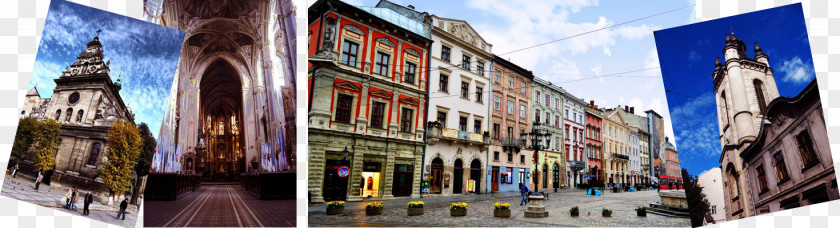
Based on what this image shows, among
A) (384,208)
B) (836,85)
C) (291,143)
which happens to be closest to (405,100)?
(384,208)

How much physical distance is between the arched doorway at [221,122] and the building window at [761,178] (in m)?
6.66

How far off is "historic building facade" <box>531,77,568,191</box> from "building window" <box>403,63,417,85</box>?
3.60 m

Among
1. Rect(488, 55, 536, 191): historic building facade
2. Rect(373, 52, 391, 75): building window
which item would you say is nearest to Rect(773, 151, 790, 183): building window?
Rect(488, 55, 536, 191): historic building facade

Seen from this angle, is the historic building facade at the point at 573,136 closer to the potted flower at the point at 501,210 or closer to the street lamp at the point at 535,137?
the street lamp at the point at 535,137

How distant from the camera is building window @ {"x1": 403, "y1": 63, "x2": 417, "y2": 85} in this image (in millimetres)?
7326

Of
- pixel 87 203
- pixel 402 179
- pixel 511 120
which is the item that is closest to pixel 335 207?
pixel 402 179

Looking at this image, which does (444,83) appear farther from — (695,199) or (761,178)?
(761,178)

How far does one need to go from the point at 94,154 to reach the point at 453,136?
629 centimetres

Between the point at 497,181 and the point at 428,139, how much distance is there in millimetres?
2530

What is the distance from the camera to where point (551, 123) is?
9.23m

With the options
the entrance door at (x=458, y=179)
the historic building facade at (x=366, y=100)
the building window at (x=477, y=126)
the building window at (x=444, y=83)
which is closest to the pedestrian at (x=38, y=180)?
the historic building facade at (x=366, y=100)

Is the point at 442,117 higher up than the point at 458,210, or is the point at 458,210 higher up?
the point at 442,117

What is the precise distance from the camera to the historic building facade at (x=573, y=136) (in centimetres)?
926

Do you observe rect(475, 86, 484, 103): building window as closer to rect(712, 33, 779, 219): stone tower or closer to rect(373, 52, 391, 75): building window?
rect(373, 52, 391, 75): building window
